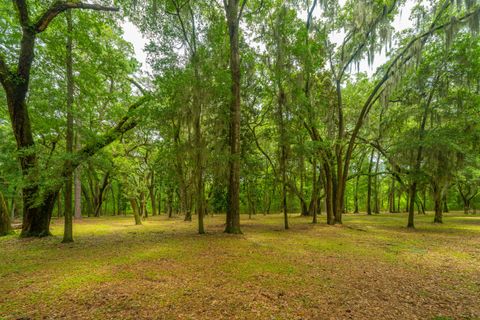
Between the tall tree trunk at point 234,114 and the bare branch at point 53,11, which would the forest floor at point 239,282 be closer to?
the tall tree trunk at point 234,114

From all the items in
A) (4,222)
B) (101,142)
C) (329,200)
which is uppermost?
(101,142)

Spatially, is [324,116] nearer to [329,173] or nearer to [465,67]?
[329,173]

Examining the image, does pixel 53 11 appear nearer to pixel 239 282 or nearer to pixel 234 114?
pixel 234 114

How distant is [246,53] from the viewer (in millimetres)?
11102

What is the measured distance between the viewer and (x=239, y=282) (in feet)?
13.9

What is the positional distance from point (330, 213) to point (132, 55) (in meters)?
15.5

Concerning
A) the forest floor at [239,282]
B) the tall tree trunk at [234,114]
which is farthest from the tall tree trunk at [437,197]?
the tall tree trunk at [234,114]

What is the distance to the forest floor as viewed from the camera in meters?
3.19

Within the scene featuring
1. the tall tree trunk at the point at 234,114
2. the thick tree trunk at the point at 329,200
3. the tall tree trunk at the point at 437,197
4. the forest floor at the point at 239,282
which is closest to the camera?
the forest floor at the point at 239,282

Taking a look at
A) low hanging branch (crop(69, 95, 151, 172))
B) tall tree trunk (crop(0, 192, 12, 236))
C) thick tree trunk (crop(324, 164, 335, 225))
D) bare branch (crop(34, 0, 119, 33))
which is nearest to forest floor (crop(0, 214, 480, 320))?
low hanging branch (crop(69, 95, 151, 172))

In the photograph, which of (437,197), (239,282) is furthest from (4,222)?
(437,197)

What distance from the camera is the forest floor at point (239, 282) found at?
3.19m

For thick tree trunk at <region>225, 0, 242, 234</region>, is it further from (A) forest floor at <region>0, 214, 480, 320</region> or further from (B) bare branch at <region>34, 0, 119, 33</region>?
(B) bare branch at <region>34, 0, 119, 33</region>

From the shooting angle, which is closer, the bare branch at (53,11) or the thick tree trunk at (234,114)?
the bare branch at (53,11)
